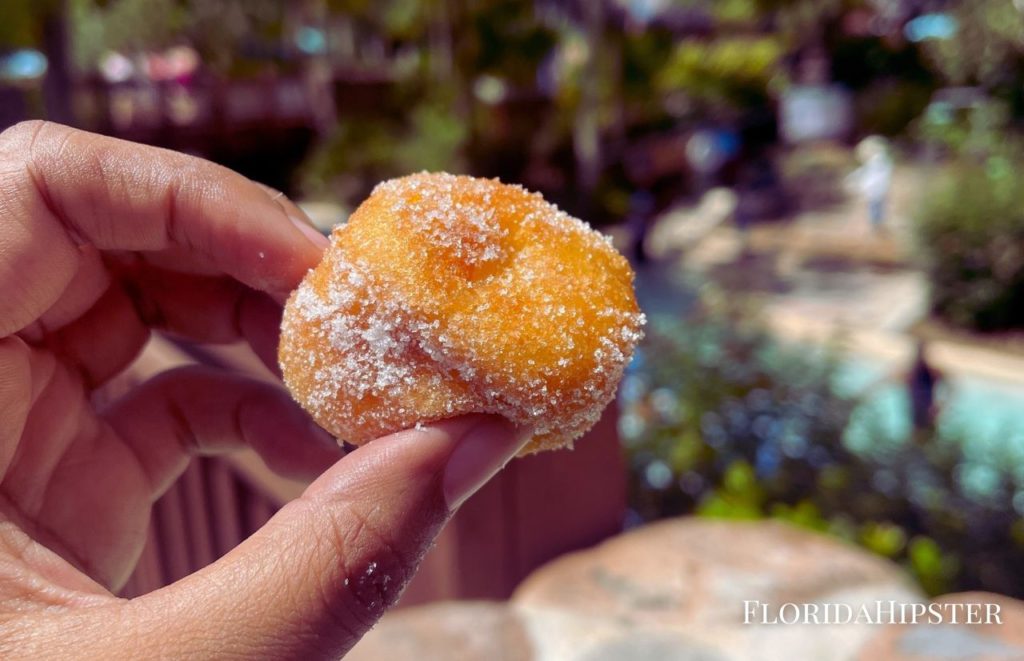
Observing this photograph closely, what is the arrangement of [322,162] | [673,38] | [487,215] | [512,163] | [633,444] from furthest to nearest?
[673,38], [322,162], [512,163], [633,444], [487,215]

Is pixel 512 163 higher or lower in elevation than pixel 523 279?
lower

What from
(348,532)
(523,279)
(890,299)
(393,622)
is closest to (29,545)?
(348,532)

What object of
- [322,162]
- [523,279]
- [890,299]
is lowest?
[890,299]

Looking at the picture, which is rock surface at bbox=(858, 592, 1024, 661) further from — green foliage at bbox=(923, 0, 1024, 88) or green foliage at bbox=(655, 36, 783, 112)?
green foliage at bbox=(655, 36, 783, 112)

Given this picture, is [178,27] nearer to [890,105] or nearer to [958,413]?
[958,413]

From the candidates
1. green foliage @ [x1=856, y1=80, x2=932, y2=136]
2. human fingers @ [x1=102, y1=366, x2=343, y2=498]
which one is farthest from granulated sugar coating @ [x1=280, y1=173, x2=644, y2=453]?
green foliage @ [x1=856, y1=80, x2=932, y2=136]

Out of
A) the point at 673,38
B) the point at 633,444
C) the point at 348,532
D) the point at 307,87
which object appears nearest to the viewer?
the point at 348,532

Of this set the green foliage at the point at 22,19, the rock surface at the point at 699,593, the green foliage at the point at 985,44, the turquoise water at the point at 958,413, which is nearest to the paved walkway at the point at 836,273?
the turquoise water at the point at 958,413

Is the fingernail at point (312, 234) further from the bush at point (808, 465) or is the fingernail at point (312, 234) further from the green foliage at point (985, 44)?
the green foliage at point (985, 44)

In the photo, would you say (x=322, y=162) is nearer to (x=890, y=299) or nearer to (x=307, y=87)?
(x=307, y=87)
